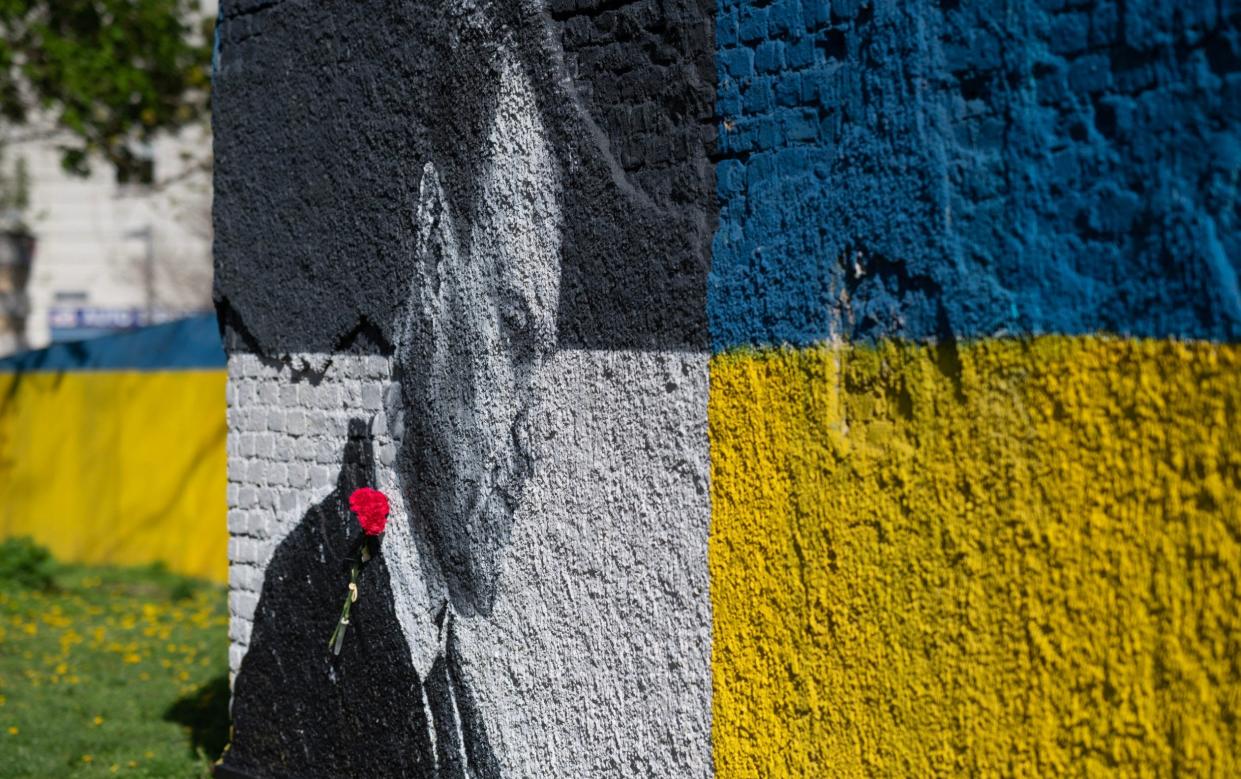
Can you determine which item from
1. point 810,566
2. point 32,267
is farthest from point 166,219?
point 810,566

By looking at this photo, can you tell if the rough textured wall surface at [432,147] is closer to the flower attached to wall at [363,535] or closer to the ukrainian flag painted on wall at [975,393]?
the ukrainian flag painted on wall at [975,393]

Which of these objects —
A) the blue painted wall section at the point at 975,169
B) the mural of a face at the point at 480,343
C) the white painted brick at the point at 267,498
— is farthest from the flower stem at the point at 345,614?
the blue painted wall section at the point at 975,169

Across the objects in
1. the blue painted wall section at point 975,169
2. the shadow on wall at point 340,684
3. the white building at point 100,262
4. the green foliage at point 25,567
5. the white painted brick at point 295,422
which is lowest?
the green foliage at point 25,567

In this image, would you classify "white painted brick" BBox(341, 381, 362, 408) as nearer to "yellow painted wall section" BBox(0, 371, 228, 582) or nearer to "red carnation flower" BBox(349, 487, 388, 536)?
"red carnation flower" BBox(349, 487, 388, 536)

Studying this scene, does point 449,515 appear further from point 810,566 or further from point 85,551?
point 85,551

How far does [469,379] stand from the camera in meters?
4.14

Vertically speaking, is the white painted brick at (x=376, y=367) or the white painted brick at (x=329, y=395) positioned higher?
the white painted brick at (x=376, y=367)

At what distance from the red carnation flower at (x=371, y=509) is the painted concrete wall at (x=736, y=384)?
86mm

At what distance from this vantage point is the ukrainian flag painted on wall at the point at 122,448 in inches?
427

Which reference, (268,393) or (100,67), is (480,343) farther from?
(100,67)

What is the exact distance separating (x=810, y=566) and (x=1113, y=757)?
843mm

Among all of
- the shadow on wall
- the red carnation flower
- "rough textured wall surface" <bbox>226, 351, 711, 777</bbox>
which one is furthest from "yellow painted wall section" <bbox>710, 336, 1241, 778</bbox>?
the red carnation flower

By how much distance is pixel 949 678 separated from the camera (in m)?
2.83

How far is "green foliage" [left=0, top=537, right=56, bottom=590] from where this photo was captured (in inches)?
421
